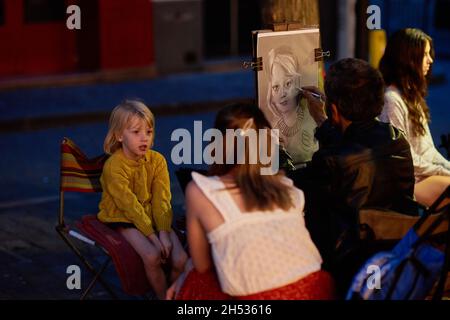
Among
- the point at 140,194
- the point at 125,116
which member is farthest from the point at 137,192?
the point at 125,116

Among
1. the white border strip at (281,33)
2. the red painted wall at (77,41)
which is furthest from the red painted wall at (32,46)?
the white border strip at (281,33)

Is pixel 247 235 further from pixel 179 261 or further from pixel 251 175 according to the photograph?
pixel 179 261

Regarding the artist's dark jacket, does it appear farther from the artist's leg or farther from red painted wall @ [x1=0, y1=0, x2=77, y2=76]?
red painted wall @ [x1=0, y1=0, x2=77, y2=76]

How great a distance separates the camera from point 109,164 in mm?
5465

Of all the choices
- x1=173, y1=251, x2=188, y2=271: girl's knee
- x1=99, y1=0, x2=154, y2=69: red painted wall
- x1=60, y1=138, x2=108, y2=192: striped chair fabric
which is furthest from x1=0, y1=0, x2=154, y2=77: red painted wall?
x1=173, y1=251, x2=188, y2=271: girl's knee

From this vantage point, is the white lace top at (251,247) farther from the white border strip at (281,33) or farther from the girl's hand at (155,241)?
the white border strip at (281,33)

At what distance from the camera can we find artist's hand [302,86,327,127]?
18.9 feet

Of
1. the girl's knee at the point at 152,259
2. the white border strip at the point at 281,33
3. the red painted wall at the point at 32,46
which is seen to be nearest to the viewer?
the girl's knee at the point at 152,259

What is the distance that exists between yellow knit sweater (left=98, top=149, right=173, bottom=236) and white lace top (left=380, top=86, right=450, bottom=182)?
152 centimetres

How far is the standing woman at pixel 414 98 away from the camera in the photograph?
240 inches

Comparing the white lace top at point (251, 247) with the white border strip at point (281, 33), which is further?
the white border strip at point (281, 33)

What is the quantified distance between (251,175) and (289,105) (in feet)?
4.94
